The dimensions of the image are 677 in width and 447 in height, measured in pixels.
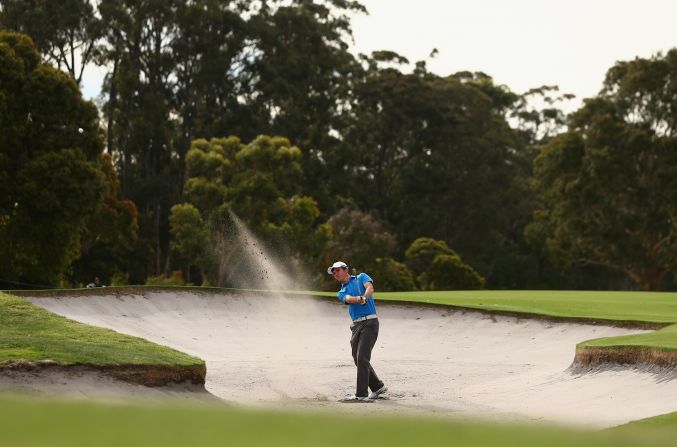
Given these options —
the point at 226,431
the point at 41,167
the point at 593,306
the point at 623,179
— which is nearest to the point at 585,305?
the point at 593,306

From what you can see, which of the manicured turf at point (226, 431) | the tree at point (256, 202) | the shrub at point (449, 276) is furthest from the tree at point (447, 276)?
the manicured turf at point (226, 431)

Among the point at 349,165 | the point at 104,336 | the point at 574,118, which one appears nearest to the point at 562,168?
the point at 574,118

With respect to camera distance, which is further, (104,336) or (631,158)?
(631,158)

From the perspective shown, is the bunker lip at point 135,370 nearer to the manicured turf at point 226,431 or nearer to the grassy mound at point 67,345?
the grassy mound at point 67,345

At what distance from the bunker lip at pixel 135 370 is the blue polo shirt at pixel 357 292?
228cm

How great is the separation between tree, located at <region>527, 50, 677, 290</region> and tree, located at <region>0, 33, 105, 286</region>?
31332mm

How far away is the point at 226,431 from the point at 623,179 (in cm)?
5665

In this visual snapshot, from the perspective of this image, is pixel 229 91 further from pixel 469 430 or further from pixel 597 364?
pixel 469 430

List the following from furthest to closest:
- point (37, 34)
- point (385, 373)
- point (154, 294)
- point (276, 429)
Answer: point (37, 34), point (154, 294), point (385, 373), point (276, 429)

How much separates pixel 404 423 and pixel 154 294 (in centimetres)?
2032

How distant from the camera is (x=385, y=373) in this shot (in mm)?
19078

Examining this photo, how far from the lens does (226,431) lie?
628 centimetres

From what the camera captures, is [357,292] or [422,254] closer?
[357,292]

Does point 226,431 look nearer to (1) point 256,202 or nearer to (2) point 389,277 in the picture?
(1) point 256,202
